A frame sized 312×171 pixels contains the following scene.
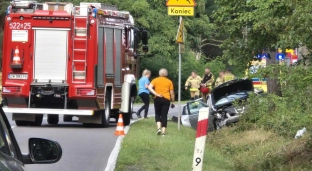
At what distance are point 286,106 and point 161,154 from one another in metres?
2.54

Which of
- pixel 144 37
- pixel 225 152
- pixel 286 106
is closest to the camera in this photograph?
pixel 286 106

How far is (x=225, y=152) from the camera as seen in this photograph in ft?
50.1

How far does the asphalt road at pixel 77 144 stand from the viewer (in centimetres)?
1300

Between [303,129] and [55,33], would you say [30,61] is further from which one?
[303,129]

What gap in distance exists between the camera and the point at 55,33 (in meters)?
20.5

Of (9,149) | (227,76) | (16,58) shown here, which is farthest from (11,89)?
(9,149)

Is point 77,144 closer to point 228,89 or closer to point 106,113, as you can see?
point 106,113

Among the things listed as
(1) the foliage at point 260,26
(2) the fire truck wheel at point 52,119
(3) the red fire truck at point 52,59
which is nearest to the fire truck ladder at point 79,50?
(3) the red fire truck at point 52,59

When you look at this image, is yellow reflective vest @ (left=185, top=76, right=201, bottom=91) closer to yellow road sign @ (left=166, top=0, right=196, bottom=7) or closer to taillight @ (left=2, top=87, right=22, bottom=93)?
taillight @ (left=2, top=87, right=22, bottom=93)

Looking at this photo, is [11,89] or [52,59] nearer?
[11,89]

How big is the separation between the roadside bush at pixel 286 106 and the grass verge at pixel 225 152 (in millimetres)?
294

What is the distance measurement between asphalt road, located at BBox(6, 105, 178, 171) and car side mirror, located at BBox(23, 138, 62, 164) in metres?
6.82

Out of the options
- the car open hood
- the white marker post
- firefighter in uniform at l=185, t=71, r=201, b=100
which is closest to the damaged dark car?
the car open hood

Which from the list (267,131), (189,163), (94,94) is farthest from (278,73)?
(94,94)
